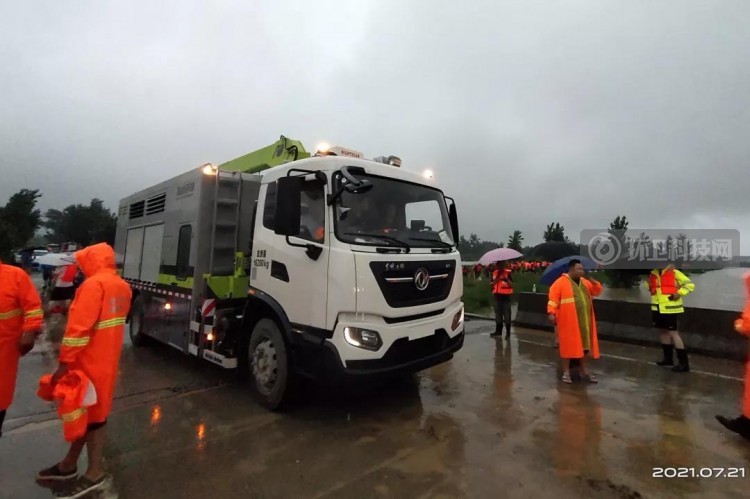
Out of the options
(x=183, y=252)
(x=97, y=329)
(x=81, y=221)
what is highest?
(x=81, y=221)

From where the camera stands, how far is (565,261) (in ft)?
20.0

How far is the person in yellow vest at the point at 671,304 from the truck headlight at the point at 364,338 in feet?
15.5

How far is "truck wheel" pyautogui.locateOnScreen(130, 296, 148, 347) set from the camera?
22.8ft

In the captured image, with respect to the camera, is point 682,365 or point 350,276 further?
point 682,365

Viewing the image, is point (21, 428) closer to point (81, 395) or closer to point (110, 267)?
point (81, 395)

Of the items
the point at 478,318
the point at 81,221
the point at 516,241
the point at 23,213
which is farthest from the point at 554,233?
the point at 81,221

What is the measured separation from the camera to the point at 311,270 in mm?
3770

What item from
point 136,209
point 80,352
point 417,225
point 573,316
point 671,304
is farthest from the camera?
point 136,209

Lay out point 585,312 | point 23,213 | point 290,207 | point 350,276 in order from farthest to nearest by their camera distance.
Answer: point 23,213 < point 585,312 < point 290,207 < point 350,276

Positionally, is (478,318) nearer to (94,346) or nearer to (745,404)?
(745,404)

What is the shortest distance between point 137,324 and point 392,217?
5.59m

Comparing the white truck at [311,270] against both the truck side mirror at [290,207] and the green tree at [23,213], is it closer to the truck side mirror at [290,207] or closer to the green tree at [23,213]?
the truck side mirror at [290,207]
